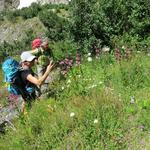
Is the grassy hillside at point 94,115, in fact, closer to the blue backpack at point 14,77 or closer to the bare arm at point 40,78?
the blue backpack at point 14,77

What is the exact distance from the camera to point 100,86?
9266mm

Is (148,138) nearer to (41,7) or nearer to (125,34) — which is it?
(125,34)

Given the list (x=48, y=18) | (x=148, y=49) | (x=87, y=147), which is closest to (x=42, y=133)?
(x=87, y=147)

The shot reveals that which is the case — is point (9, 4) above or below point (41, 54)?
below

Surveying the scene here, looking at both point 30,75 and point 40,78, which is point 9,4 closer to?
point 30,75

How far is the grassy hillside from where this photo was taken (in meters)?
7.62

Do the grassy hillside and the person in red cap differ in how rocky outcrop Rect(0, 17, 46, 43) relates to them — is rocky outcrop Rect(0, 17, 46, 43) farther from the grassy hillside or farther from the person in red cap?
the grassy hillside

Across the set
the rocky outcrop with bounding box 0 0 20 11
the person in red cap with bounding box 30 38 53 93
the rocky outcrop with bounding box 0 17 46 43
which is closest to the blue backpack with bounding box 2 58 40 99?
the person in red cap with bounding box 30 38 53 93

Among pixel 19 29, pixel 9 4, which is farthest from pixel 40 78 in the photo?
pixel 9 4

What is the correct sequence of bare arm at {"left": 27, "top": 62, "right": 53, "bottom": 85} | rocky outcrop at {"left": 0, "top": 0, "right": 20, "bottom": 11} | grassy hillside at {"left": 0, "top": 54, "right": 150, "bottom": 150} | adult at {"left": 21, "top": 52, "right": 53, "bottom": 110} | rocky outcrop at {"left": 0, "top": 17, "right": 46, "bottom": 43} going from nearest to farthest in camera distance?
grassy hillside at {"left": 0, "top": 54, "right": 150, "bottom": 150} → bare arm at {"left": 27, "top": 62, "right": 53, "bottom": 85} → adult at {"left": 21, "top": 52, "right": 53, "bottom": 110} → rocky outcrop at {"left": 0, "top": 17, "right": 46, "bottom": 43} → rocky outcrop at {"left": 0, "top": 0, "right": 20, "bottom": 11}

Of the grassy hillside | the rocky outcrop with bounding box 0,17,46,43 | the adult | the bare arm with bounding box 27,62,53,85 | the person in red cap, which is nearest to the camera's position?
the grassy hillside

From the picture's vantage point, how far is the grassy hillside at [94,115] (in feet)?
25.0

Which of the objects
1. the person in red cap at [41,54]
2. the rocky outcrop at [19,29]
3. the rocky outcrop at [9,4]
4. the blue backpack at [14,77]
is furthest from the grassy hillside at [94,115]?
the rocky outcrop at [9,4]

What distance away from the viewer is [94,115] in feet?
26.4
